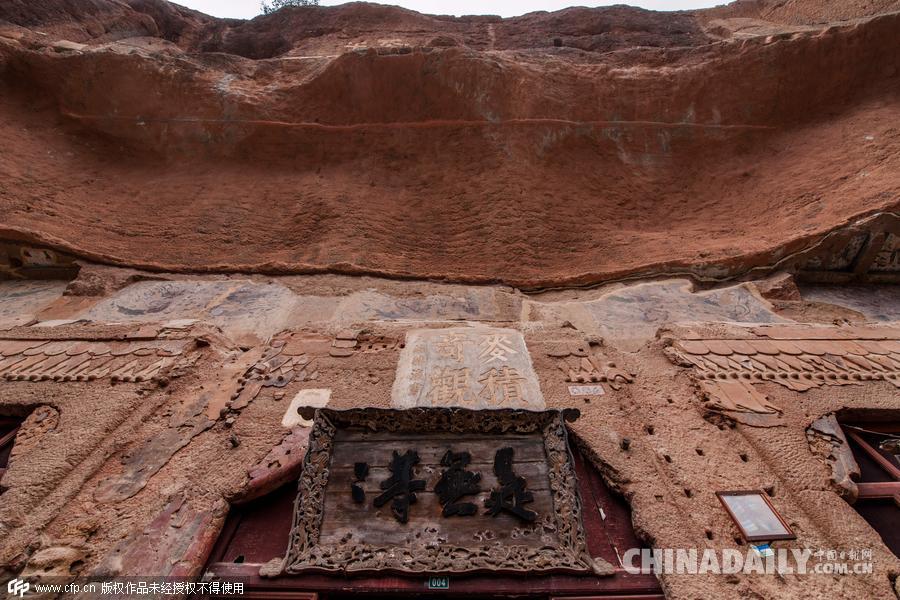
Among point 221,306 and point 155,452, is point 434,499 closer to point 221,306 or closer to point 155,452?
point 155,452

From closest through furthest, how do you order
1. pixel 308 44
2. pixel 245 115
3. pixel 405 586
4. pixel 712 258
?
1. pixel 405 586
2. pixel 712 258
3. pixel 245 115
4. pixel 308 44

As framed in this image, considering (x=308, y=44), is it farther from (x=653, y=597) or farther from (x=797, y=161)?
(x=653, y=597)

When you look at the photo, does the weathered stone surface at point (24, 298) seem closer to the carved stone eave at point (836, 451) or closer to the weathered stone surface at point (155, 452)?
the weathered stone surface at point (155, 452)

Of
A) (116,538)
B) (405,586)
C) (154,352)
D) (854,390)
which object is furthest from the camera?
(154,352)

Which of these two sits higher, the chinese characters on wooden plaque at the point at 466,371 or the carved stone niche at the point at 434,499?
the chinese characters on wooden plaque at the point at 466,371

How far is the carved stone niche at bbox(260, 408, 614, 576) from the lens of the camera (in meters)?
2.12

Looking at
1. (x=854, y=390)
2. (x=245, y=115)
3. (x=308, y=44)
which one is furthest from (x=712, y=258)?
(x=308, y=44)

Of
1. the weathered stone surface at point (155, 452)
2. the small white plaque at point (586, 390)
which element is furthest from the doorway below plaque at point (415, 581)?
the small white plaque at point (586, 390)

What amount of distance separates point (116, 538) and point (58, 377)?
1.90 m

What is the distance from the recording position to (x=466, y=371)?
140 inches

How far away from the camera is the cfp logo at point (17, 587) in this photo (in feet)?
6.64

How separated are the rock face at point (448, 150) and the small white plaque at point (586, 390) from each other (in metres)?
2.50

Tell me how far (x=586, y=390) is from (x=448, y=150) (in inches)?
234

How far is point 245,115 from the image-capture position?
815 centimetres
